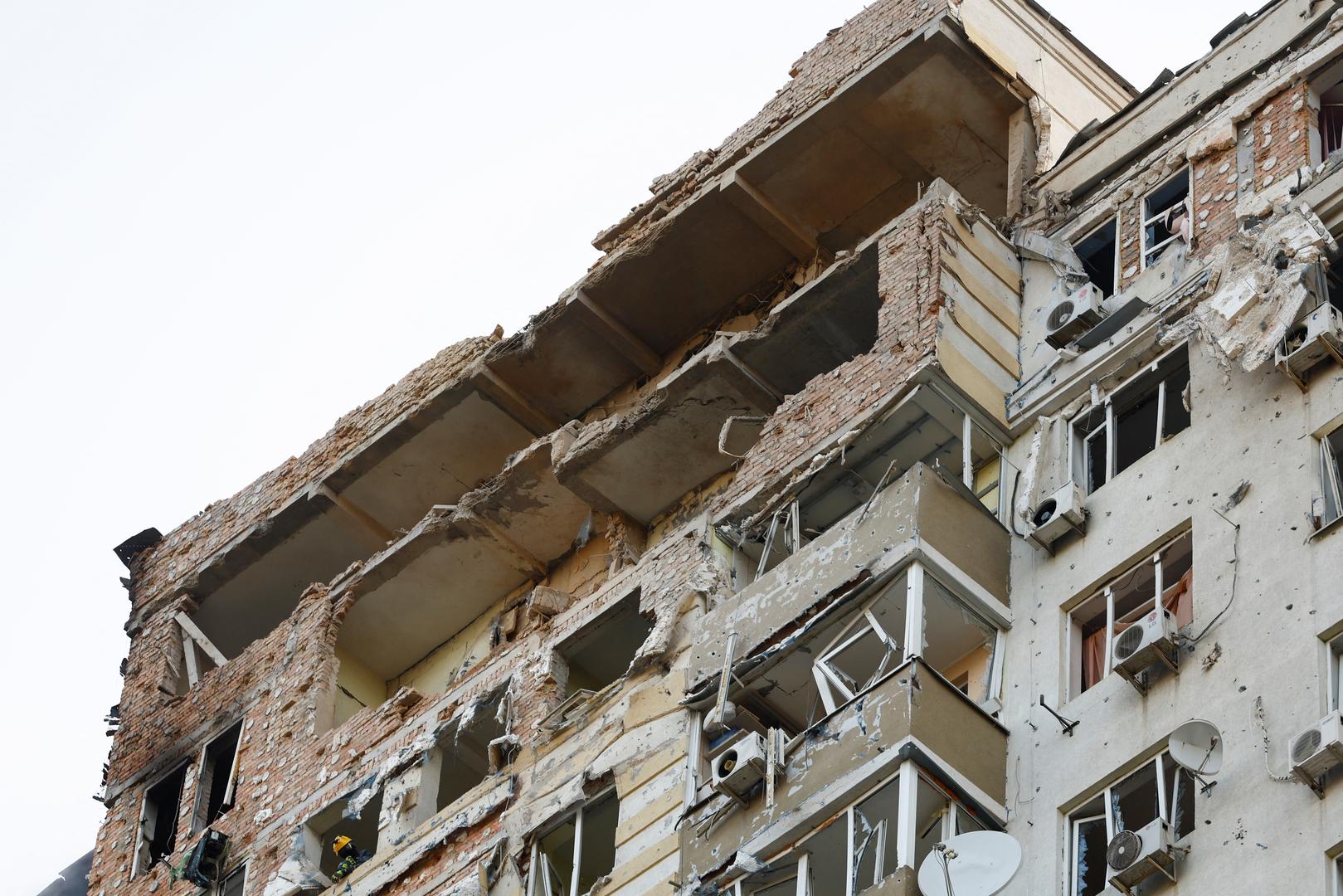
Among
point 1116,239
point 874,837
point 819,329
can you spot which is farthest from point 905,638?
point 819,329

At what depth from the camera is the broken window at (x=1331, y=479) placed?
49.9 feet

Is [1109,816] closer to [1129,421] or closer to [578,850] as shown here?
[1129,421]

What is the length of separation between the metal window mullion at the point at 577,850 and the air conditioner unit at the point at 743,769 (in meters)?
2.77

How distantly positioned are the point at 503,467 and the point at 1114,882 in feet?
43.3

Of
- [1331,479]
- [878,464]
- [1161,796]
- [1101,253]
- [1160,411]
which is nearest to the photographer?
[1161,796]

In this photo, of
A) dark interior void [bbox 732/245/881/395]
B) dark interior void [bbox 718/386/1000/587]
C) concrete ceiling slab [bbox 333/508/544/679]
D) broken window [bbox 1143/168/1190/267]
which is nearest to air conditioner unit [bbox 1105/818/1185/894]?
dark interior void [bbox 718/386/1000/587]

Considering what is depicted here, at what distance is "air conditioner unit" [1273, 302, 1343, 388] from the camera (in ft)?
53.3

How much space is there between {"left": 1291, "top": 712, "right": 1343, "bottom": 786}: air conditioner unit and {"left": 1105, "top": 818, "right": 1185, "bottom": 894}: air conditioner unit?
3.18 ft

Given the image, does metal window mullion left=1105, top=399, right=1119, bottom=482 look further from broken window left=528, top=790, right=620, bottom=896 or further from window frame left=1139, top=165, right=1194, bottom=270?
broken window left=528, top=790, right=620, bottom=896

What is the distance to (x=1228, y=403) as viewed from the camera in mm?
16953

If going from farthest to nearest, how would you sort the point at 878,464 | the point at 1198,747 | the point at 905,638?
the point at 878,464
the point at 905,638
the point at 1198,747

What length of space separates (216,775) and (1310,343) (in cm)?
1547

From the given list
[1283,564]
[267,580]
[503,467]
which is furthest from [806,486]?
[267,580]

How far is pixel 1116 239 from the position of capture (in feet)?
68.3
